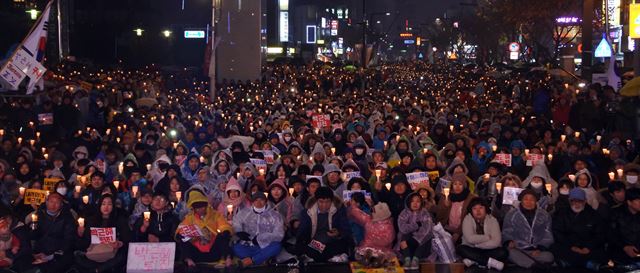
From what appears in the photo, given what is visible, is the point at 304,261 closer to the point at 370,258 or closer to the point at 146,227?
the point at 370,258

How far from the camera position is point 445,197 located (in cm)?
1122

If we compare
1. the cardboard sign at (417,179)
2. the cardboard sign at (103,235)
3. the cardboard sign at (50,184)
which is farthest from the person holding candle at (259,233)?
the cardboard sign at (50,184)

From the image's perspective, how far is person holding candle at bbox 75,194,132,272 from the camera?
998cm

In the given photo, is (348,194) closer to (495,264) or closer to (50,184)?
(495,264)

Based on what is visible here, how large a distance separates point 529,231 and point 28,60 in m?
9.57

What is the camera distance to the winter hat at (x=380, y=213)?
34.4 feet

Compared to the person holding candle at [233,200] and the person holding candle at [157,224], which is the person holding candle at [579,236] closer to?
the person holding candle at [233,200]

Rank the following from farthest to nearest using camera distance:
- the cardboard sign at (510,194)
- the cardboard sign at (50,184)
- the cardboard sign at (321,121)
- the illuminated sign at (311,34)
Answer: the illuminated sign at (311,34)
the cardboard sign at (321,121)
the cardboard sign at (50,184)
the cardboard sign at (510,194)

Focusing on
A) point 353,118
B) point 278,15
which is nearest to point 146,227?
point 353,118

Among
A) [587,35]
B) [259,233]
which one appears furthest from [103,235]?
[587,35]

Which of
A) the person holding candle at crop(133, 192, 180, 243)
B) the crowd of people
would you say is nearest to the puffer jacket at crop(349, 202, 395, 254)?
the crowd of people

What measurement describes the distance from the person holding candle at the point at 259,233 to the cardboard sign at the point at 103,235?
134 centimetres

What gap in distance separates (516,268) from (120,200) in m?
4.75

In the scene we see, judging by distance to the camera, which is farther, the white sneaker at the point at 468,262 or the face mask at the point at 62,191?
the face mask at the point at 62,191
